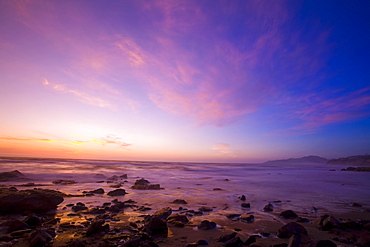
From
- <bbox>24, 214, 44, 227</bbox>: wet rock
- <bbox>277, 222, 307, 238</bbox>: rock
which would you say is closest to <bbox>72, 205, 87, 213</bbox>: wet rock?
<bbox>24, 214, 44, 227</bbox>: wet rock

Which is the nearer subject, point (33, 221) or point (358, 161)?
point (33, 221)

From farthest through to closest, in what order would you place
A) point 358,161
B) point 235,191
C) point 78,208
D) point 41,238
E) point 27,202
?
point 358,161 < point 235,191 < point 78,208 < point 27,202 < point 41,238

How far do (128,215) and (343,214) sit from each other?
479 inches

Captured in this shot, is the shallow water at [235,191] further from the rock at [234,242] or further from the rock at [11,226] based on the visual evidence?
the rock at [234,242]

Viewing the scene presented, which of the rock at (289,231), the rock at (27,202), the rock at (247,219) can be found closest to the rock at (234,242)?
the rock at (289,231)

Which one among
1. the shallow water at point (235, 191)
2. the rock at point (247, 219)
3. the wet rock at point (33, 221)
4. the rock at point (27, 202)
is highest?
the rock at point (27, 202)

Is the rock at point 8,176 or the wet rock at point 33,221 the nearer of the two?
the wet rock at point 33,221

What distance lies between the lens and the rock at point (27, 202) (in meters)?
9.72

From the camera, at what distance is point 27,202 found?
9.98 metres

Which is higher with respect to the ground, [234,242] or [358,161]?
[358,161]

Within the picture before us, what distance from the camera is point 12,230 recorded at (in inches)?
284

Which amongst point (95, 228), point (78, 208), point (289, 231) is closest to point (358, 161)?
point (289, 231)

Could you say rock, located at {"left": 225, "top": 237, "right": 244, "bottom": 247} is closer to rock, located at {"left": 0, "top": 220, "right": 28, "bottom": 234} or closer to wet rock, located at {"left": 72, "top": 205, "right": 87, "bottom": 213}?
rock, located at {"left": 0, "top": 220, "right": 28, "bottom": 234}

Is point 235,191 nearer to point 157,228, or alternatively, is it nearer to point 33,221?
point 157,228
